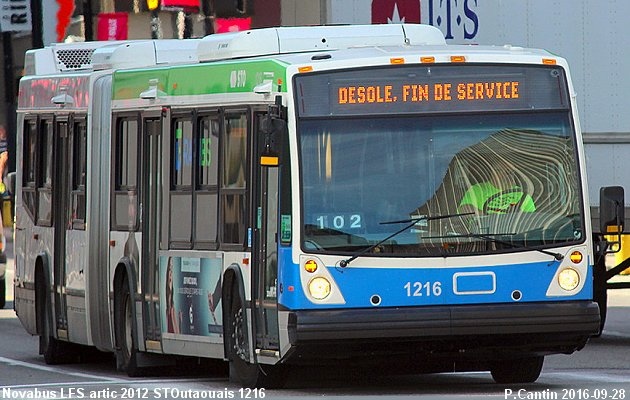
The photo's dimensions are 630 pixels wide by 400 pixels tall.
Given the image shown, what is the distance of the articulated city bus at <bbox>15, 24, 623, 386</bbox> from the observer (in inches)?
571

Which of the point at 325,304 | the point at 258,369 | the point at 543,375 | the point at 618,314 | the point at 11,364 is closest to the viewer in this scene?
the point at 325,304

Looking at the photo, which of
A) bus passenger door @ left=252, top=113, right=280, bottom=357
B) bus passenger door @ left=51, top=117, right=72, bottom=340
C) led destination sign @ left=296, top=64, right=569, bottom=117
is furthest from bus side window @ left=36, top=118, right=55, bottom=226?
led destination sign @ left=296, top=64, right=569, bottom=117

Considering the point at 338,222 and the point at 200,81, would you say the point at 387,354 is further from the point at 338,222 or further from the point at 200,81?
the point at 200,81

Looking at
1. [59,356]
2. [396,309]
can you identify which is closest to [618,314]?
[59,356]

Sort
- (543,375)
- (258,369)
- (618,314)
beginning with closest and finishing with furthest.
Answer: (258,369)
(543,375)
(618,314)

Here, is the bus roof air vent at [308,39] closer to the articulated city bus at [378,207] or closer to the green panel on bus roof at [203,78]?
the articulated city bus at [378,207]

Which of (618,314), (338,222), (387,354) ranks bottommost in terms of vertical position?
(618,314)

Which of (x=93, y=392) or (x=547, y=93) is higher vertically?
(x=547, y=93)

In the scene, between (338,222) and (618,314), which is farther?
(618,314)

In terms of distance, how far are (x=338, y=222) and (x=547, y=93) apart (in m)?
1.86

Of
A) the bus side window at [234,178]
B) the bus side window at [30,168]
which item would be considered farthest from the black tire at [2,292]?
the bus side window at [234,178]

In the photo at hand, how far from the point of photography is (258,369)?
15.4 m

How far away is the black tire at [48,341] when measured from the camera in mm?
19844

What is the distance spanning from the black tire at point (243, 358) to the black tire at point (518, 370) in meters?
1.73
